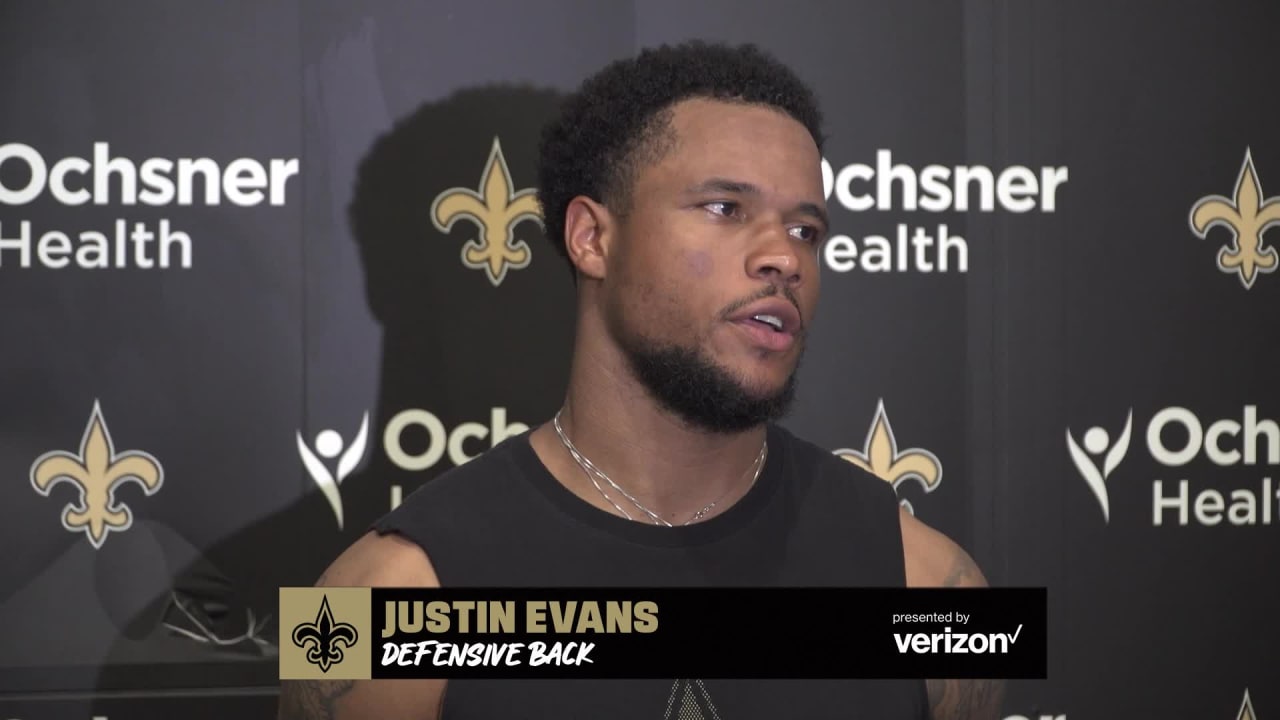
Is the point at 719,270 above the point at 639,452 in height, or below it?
above

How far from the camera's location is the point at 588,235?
139 centimetres

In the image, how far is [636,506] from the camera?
4.40ft

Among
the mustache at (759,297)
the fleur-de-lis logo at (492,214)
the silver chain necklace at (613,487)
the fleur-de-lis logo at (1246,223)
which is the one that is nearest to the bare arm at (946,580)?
the silver chain necklace at (613,487)

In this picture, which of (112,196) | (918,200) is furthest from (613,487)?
(112,196)

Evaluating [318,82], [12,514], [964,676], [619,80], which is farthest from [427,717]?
[318,82]

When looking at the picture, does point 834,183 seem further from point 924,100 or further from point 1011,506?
point 1011,506

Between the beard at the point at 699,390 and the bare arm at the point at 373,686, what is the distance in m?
0.30

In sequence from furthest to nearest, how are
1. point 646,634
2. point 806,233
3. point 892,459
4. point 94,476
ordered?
point 892,459 < point 94,476 < point 806,233 < point 646,634

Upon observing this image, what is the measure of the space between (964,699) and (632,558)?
1.43 feet

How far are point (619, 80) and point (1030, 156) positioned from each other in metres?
0.80

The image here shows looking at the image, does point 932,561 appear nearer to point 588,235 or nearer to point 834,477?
point 834,477

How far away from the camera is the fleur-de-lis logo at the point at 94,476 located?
1.79 m

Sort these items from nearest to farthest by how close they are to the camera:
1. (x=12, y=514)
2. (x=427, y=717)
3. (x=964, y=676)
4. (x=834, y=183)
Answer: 1. (x=427, y=717)
2. (x=964, y=676)
3. (x=12, y=514)
4. (x=834, y=183)

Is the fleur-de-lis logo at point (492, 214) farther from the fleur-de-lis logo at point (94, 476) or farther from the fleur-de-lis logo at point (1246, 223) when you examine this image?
the fleur-de-lis logo at point (1246, 223)
